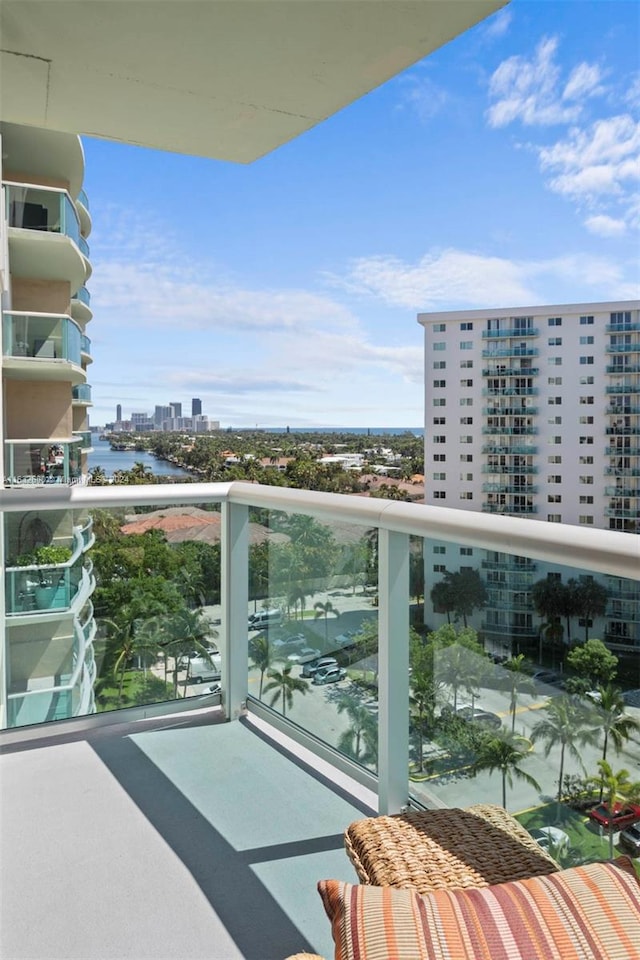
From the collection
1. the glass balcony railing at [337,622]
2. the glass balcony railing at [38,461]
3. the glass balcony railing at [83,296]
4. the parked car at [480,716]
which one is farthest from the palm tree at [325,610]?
the glass balcony railing at [83,296]

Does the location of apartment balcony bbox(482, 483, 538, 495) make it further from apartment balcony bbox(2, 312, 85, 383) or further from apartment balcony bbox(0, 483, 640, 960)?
apartment balcony bbox(0, 483, 640, 960)

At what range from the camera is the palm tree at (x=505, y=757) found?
52.7 inches

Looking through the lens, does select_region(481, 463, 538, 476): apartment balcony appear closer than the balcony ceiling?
No

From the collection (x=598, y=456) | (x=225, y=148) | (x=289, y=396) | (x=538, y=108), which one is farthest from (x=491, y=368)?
(x=225, y=148)

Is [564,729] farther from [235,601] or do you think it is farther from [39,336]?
[39,336]

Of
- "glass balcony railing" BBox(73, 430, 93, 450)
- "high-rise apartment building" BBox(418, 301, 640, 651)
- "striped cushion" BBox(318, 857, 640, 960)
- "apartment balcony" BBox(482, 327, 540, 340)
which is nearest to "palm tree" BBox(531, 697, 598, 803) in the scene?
"striped cushion" BBox(318, 857, 640, 960)

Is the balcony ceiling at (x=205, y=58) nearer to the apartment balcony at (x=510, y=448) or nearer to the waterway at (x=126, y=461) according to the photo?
the waterway at (x=126, y=461)

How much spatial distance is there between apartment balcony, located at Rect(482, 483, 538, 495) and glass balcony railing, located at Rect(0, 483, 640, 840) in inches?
1810

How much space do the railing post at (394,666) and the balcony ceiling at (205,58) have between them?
4.04ft

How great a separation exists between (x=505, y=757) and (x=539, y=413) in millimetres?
48918

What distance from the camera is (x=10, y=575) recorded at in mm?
2197

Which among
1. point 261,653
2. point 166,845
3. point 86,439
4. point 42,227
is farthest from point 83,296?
point 166,845

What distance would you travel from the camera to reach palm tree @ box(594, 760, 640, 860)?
111 cm

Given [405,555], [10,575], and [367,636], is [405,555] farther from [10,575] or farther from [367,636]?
[10,575]
